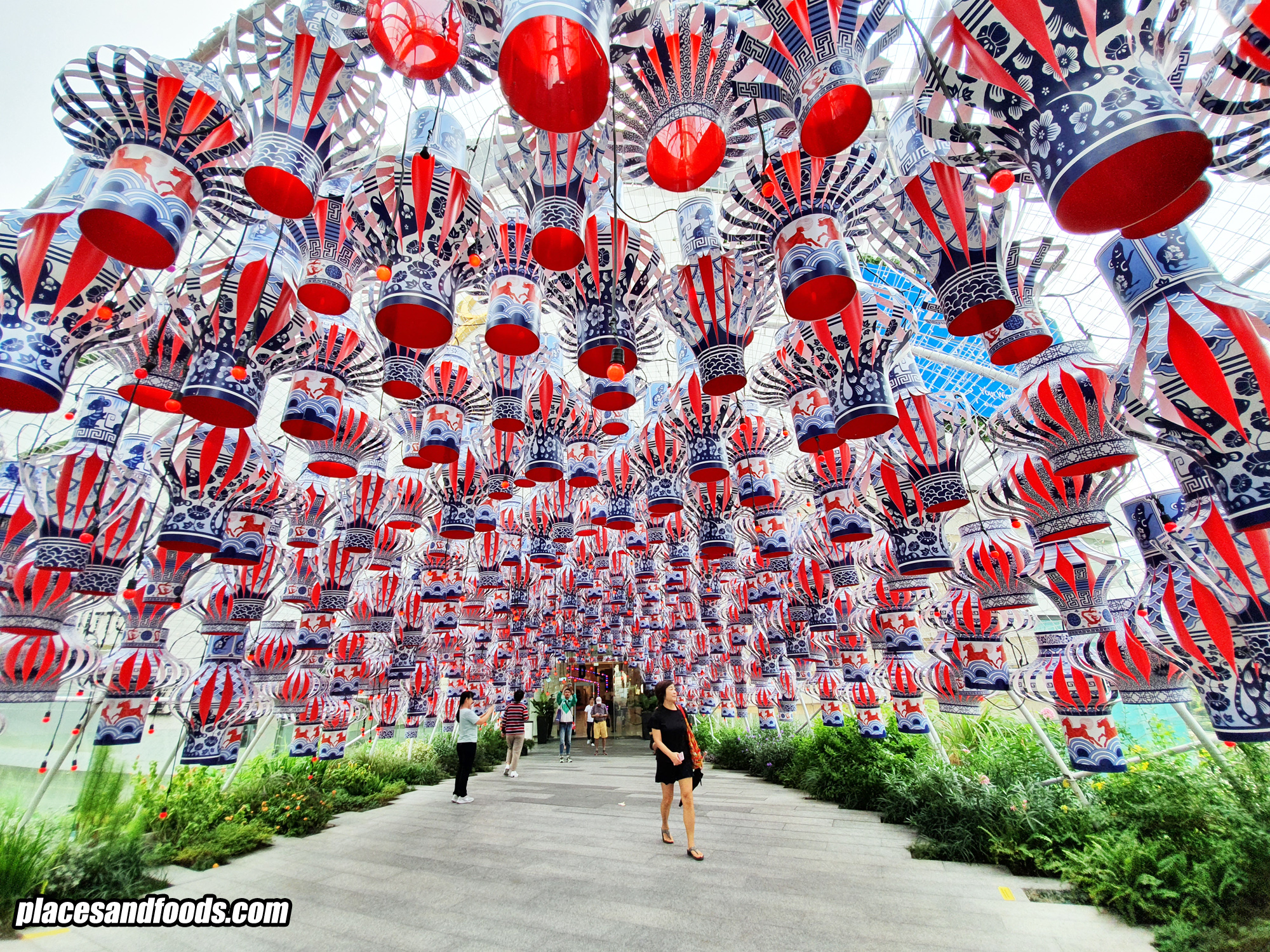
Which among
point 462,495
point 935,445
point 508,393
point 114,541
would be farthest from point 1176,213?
point 114,541

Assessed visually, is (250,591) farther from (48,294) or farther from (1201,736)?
(1201,736)

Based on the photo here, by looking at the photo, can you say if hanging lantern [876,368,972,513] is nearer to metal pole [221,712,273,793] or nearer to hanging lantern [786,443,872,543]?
hanging lantern [786,443,872,543]

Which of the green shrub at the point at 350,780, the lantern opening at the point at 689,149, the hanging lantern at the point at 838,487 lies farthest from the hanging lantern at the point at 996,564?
the green shrub at the point at 350,780

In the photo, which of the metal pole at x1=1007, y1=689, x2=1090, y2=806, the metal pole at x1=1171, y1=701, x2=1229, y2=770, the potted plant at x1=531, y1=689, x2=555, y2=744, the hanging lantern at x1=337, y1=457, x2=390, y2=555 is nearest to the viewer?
the metal pole at x1=1171, y1=701, x2=1229, y2=770

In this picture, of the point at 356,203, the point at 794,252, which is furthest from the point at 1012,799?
the point at 356,203

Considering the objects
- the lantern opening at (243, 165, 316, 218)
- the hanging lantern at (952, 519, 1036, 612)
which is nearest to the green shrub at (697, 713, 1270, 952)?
the hanging lantern at (952, 519, 1036, 612)

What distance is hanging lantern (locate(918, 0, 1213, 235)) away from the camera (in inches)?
41.1

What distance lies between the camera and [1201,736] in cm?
406

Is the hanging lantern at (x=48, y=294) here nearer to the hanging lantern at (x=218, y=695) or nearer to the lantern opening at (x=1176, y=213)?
the hanging lantern at (x=218, y=695)

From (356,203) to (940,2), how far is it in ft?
7.48

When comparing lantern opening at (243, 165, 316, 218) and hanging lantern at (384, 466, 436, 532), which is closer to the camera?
lantern opening at (243, 165, 316, 218)

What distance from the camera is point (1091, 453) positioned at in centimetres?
248

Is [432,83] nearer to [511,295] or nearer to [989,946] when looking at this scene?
[511,295]

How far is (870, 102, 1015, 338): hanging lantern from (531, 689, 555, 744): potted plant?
24.3 m
